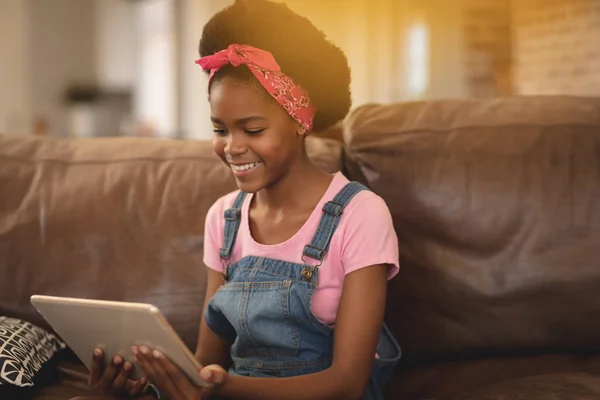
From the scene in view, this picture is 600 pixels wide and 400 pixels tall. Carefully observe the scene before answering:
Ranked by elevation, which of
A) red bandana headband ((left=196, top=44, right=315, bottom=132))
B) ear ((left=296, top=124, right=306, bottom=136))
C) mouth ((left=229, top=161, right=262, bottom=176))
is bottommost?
mouth ((left=229, top=161, right=262, bottom=176))

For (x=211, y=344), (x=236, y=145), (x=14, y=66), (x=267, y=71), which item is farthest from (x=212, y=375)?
(x=14, y=66)

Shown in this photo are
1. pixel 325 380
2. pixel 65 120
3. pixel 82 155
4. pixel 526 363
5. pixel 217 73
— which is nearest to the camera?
pixel 325 380

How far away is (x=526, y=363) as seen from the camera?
1.44 m

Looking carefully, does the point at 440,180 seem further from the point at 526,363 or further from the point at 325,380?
the point at 325,380

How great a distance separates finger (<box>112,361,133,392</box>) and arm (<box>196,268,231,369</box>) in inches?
9.5

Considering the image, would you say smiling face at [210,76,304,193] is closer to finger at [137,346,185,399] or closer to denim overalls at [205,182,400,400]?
denim overalls at [205,182,400,400]

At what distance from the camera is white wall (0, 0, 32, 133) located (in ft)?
21.4

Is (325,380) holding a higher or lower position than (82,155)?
lower

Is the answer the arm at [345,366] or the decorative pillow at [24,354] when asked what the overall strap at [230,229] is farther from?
the decorative pillow at [24,354]

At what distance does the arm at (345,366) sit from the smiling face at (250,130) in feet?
0.86

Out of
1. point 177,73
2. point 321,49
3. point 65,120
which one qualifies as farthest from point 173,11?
point 321,49

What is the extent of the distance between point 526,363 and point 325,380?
457mm

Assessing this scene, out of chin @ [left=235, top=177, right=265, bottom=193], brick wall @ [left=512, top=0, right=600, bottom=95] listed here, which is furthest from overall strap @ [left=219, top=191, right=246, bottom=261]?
brick wall @ [left=512, top=0, right=600, bottom=95]

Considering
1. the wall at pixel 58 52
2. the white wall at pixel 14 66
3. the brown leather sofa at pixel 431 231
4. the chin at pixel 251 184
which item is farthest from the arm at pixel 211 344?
the wall at pixel 58 52
